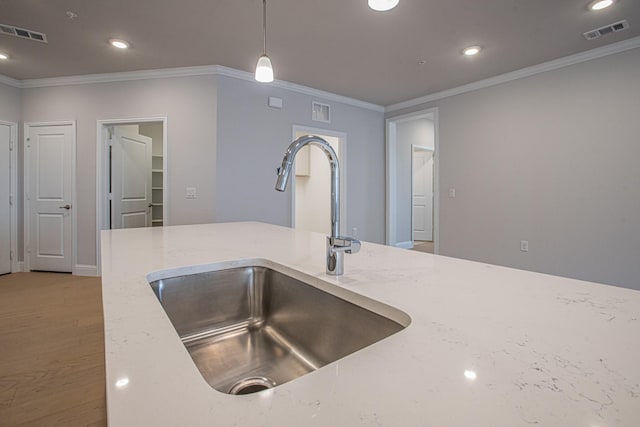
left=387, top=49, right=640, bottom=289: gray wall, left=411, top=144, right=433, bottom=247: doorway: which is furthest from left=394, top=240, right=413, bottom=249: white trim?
left=387, top=49, right=640, bottom=289: gray wall

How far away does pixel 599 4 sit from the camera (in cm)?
242

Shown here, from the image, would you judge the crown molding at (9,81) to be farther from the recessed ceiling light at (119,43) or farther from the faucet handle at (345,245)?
the faucet handle at (345,245)

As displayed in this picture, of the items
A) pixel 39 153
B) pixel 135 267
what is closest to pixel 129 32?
pixel 39 153

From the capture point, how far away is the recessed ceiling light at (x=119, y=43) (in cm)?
301

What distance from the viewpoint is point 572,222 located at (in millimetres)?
3373

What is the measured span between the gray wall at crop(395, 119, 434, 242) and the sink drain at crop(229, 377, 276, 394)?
5188 mm

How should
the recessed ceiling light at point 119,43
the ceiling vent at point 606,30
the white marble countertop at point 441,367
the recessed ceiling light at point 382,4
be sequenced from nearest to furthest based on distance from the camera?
the white marble countertop at point 441,367 < the recessed ceiling light at point 382,4 < the ceiling vent at point 606,30 < the recessed ceiling light at point 119,43

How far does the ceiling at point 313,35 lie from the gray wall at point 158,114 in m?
0.23

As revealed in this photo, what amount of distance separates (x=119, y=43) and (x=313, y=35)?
1.87 m

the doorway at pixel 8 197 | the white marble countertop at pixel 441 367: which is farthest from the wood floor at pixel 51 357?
the white marble countertop at pixel 441 367

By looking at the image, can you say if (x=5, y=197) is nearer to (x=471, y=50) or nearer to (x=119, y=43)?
(x=119, y=43)

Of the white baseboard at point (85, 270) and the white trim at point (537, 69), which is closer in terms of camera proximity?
the white trim at point (537, 69)

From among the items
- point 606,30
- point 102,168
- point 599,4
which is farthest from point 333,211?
point 102,168

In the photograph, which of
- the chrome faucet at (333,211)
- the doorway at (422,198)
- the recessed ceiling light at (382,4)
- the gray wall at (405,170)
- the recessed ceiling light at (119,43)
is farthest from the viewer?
the doorway at (422,198)
